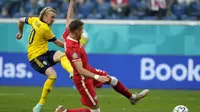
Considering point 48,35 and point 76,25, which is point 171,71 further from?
point 76,25

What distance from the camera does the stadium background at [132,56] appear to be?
20953 mm

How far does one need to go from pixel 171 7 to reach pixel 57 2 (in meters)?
4.39

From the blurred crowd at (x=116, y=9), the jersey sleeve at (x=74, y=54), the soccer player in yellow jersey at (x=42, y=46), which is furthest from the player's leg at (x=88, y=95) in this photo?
the blurred crowd at (x=116, y=9)

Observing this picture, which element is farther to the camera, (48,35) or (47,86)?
(48,35)

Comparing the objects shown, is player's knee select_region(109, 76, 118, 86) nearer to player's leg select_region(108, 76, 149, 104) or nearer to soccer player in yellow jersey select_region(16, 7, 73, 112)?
player's leg select_region(108, 76, 149, 104)

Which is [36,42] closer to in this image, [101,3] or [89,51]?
[89,51]

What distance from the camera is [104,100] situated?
16.8 meters

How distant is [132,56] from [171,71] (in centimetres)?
143

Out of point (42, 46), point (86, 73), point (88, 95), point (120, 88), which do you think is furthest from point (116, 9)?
point (86, 73)

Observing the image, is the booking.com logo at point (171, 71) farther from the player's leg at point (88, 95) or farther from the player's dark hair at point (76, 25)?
the player's dark hair at point (76, 25)

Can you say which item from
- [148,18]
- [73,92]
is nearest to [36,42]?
[73,92]

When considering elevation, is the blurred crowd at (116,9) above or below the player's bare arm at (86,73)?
below

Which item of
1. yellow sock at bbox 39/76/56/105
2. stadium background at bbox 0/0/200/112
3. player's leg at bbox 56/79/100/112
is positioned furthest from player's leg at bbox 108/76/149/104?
stadium background at bbox 0/0/200/112

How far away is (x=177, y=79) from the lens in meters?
20.9
